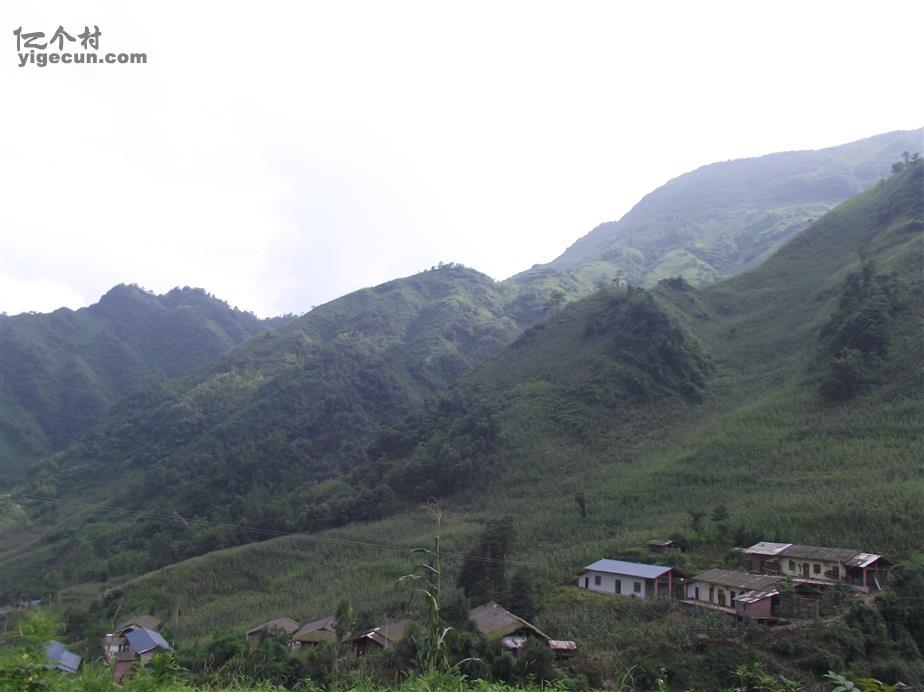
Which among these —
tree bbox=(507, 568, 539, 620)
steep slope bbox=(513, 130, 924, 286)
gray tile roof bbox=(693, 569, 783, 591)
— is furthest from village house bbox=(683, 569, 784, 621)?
steep slope bbox=(513, 130, 924, 286)

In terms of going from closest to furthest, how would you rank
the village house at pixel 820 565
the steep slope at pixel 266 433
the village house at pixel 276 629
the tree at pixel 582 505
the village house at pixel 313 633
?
the village house at pixel 820 565 → the village house at pixel 313 633 → the village house at pixel 276 629 → the tree at pixel 582 505 → the steep slope at pixel 266 433

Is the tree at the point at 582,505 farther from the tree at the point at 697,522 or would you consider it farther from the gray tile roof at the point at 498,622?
the gray tile roof at the point at 498,622

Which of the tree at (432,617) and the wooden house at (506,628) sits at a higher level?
the tree at (432,617)

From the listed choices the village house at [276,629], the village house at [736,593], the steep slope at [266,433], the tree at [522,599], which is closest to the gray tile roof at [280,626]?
the village house at [276,629]

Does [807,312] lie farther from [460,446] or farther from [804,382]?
[460,446]

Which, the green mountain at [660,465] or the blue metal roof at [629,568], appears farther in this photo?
the blue metal roof at [629,568]

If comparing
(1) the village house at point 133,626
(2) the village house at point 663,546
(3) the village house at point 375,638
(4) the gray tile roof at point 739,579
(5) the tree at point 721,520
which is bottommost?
(1) the village house at point 133,626

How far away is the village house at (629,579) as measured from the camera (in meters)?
25.3

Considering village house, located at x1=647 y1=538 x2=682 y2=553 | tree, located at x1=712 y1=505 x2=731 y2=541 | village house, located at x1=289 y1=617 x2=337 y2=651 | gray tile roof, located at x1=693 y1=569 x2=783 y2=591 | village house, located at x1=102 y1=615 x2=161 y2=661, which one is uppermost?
tree, located at x1=712 y1=505 x2=731 y2=541

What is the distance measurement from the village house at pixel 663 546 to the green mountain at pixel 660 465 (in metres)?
0.77

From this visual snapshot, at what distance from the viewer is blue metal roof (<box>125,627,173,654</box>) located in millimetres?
24998

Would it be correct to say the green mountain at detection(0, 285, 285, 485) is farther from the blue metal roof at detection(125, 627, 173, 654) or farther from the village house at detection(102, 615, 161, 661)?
the blue metal roof at detection(125, 627, 173, 654)

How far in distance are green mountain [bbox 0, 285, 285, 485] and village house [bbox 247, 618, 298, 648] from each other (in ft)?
224

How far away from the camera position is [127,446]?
8038 cm
